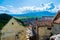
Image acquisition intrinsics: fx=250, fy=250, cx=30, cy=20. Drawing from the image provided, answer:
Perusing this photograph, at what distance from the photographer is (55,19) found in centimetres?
1041

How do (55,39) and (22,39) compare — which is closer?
(55,39)

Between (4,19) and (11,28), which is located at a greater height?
(4,19)

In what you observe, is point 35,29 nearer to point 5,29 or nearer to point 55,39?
point 5,29

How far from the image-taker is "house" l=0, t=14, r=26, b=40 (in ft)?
32.9

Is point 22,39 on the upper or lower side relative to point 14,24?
lower

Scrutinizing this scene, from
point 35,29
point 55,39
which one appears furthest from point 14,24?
point 55,39

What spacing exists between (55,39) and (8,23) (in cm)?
261

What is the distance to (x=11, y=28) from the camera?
1009 cm

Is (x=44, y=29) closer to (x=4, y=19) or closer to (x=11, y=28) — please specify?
(x=11, y=28)

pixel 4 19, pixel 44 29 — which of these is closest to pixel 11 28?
pixel 4 19

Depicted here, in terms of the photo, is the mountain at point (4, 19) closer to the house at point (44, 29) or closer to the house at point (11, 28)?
the house at point (11, 28)

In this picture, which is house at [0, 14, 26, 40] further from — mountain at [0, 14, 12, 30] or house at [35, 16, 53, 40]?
house at [35, 16, 53, 40]

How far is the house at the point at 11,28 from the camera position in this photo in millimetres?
10016

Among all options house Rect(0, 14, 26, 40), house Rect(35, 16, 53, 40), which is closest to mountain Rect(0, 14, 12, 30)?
house Rect(0, 14, 26, 40)
